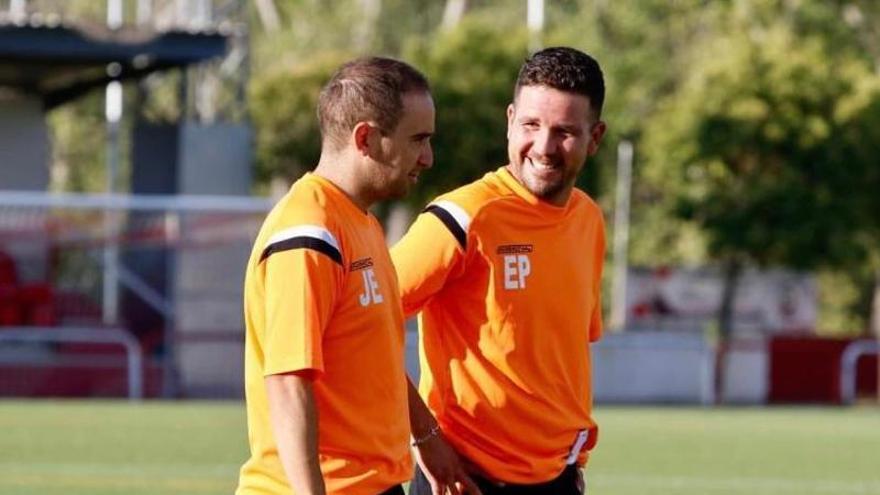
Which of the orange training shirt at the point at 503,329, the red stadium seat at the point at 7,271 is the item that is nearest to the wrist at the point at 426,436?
the orange training shirt at the point at 503,329

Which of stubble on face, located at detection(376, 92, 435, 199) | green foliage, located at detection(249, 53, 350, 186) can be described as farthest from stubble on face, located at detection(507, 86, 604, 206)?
green foliage, located at detection(249, 53, 350, 186)

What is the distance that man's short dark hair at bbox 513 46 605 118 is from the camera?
21.8ft

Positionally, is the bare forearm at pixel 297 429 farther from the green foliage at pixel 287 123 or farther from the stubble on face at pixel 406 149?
the green foliage at pixel 287 123

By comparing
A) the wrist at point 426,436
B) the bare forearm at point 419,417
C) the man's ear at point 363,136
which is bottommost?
the wrist at point 426,436

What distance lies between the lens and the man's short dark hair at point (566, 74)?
6648 millimetres

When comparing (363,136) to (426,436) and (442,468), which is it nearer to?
(426,436)

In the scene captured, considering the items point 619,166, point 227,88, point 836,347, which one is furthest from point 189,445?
point 619,166

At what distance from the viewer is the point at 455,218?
22.0ft

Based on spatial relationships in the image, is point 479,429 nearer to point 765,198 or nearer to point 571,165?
point 571,165

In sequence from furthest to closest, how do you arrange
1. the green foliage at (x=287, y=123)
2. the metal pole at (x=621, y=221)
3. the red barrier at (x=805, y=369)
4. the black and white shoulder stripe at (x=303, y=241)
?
the metal pole at (x=621, y=221) < the green foliage at (x=287, y=123) < the red barrier at (x=805, y=369) < the black and white shoulder stripe at (x=303, y=241)

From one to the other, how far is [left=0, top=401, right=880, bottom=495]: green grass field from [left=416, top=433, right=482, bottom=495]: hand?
8.58 meters

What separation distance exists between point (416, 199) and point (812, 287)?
700cm

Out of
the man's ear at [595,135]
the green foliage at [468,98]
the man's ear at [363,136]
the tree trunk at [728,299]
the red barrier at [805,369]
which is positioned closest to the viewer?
the man's ear at [363,136]

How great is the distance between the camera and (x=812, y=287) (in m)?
39.5
